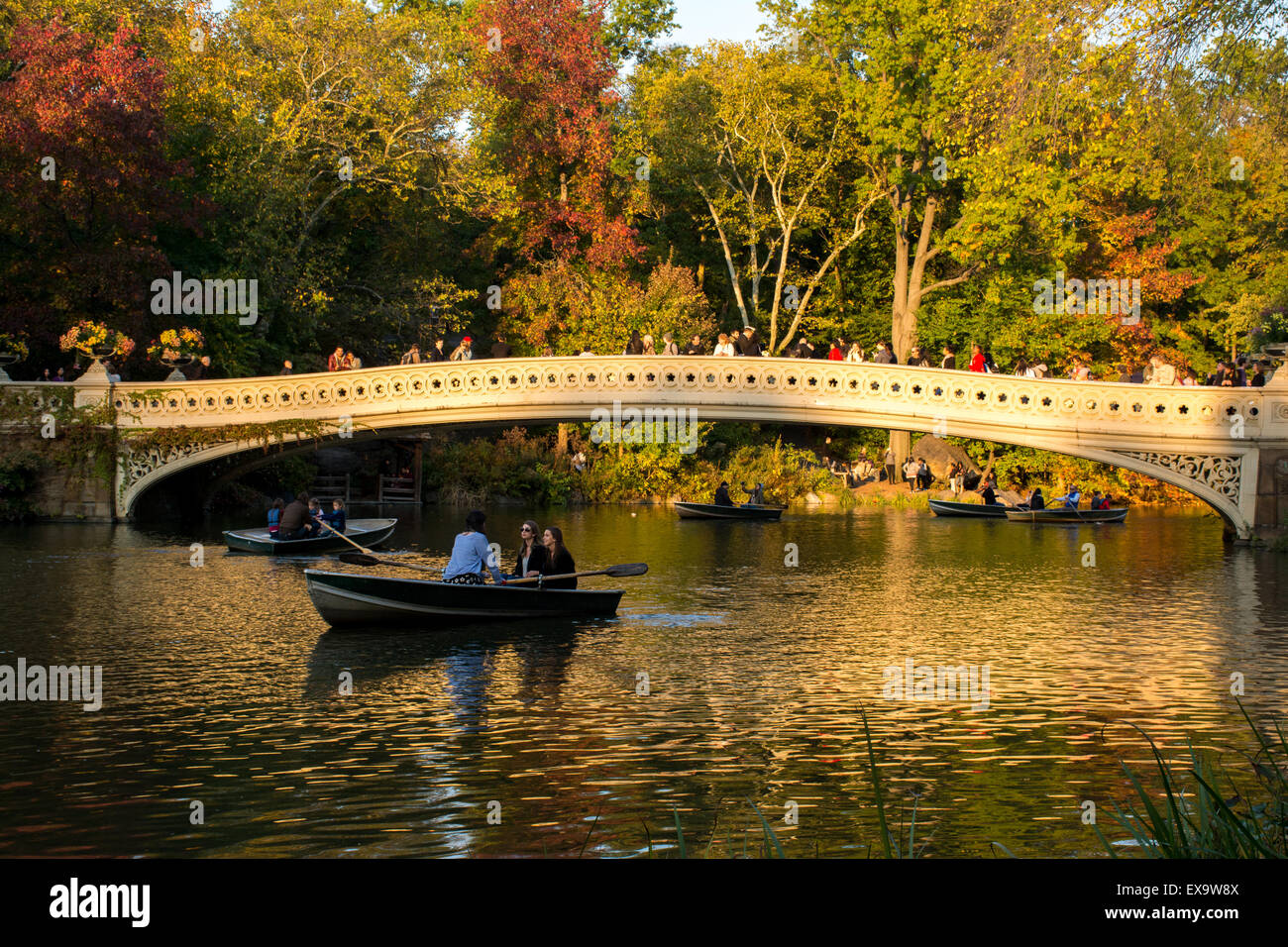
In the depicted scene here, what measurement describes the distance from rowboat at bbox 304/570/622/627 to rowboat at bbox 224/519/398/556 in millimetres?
7751

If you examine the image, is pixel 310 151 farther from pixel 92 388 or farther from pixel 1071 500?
pixel 1071 500

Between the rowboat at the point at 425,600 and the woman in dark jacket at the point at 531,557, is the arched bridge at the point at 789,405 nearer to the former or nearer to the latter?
the woman in dark jacket at the point at 531,557

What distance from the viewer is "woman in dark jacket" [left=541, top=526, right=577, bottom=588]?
15.6 metres

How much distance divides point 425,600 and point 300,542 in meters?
8.52

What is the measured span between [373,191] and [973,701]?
100 ft

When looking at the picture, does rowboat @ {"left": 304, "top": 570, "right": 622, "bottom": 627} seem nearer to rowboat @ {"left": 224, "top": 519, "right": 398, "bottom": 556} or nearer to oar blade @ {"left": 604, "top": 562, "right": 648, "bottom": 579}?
oar blade @ {"left": 604, "top": 562, "right": 648, "bottom": 579}

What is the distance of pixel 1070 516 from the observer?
3253cm

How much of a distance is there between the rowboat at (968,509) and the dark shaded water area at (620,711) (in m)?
12.5

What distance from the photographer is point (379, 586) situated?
558 inches

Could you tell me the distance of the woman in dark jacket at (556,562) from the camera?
1562 cm

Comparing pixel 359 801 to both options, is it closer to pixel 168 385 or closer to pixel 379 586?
pixel 379 586

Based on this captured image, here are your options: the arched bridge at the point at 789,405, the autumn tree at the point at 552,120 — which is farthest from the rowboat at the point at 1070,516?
the autumn tree at the point at 552,120

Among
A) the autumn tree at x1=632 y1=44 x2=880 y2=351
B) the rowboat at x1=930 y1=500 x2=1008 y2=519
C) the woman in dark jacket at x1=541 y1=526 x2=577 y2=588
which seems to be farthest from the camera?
the autumn tree at x1=632 y1=44 x2=880 y2=351

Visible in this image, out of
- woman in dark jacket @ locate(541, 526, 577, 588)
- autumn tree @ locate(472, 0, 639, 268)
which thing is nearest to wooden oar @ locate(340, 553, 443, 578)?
woman in dark jacket @ locate(541, 526, 577, 588)
